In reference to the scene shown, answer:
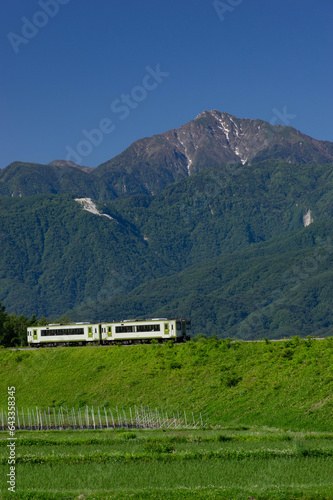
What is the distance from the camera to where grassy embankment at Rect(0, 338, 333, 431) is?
4278 cm

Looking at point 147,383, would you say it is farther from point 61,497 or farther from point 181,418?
point 61,497

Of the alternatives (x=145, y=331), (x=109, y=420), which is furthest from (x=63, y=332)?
(x=109, y=420)

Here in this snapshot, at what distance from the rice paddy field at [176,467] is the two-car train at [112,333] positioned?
3456 cm

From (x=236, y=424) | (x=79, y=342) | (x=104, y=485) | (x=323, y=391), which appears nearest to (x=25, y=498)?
(x=104, y=485)

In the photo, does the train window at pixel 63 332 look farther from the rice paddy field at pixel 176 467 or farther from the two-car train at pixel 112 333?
the rice paddy field at pixel 176 467

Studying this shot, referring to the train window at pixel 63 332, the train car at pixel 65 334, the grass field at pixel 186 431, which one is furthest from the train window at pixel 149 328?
the grass field at pixel 186 431

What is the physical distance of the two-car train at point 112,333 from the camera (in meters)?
→ 70.9

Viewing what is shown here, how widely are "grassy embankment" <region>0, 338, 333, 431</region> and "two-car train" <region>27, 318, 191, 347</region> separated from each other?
869 centimetres

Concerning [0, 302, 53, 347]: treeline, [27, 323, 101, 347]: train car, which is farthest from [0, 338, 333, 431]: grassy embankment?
[0, 302, 53, 347]: treeline

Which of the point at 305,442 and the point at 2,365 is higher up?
the point at 2,365

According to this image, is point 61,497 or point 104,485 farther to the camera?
point 104,485

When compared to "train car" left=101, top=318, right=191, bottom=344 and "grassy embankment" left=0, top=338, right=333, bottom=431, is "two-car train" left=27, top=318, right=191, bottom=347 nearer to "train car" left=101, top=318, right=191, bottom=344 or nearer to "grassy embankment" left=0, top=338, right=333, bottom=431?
"train car" left=101, top=318, right=191, bottom=344

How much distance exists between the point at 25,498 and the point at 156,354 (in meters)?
35.8

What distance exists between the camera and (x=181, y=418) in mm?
45219
